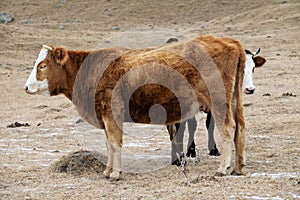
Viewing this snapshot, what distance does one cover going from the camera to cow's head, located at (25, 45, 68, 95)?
24.1ft

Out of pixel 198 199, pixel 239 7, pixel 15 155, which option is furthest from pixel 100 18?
pixel 198 199

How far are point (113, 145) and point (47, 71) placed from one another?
1.29 m

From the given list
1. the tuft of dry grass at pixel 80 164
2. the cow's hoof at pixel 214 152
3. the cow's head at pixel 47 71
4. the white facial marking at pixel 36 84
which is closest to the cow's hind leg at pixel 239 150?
the cow's hoof at pixel 214 152

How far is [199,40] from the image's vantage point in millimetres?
6984

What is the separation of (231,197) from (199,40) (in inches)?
84.8

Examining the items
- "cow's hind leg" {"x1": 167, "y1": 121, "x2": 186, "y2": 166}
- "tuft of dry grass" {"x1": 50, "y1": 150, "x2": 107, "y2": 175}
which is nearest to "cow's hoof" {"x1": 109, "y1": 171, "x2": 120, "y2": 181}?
"tuft of dry grass" {"x1": 50, "y1": 150, "x2": 107, "y2": 175}

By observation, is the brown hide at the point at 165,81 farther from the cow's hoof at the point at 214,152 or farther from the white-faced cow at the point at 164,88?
the cow's hoof at the point at 214,152

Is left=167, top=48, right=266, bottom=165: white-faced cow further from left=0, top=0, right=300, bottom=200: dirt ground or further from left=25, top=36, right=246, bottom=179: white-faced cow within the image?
left=25, top=36, right=246, bottom=179: white-faced cow

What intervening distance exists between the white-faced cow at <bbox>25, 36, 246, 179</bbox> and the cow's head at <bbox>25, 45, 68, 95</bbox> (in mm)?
15

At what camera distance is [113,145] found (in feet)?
23.1

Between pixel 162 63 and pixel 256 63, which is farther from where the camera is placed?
pixel 256 63

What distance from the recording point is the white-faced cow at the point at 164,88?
6.72 m

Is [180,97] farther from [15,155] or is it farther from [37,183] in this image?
[15,155]

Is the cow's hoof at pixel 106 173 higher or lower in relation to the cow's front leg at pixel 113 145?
lower
